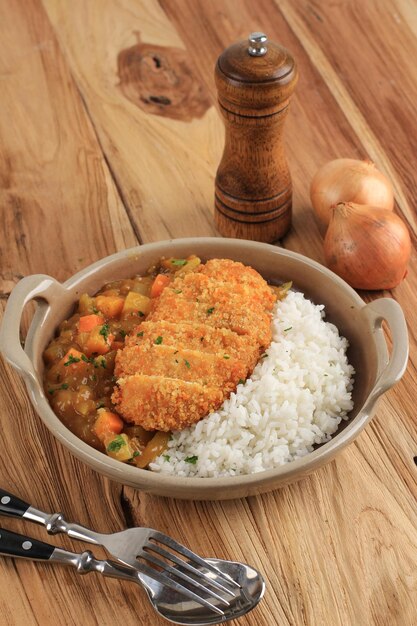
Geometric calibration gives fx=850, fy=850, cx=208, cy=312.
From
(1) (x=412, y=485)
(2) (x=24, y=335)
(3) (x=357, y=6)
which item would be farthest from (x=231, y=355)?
(3) (x=357, y=6)

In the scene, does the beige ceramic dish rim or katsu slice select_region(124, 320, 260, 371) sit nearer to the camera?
the beige ceramic dish rim

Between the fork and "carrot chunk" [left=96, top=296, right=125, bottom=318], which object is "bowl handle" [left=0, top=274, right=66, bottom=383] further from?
the fork

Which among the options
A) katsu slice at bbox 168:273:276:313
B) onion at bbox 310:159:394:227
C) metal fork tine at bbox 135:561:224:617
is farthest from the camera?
onion at bbox 310:159:394:227

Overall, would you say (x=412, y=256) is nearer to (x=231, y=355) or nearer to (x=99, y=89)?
(x=231, y=355)

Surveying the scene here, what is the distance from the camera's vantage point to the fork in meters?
1.83

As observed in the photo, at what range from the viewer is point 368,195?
2627 millimetres

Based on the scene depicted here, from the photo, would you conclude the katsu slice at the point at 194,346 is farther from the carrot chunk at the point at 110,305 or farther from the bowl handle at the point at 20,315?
the bowl handle at the point at 20,315

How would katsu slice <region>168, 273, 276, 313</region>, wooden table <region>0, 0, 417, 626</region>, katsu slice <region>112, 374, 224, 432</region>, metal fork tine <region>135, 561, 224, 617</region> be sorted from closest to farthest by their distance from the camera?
metal fork tine <region>135, 561, 224, 617</region> → wooden table <region>0, 0, 417, 626</region> → katsu slice <region>112, 374, 224, 432</region> → katsu slice <region>168, 273, 276, 313</region>

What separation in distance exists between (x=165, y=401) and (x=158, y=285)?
1.46ft

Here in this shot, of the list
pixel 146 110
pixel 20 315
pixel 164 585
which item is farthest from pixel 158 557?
pixel 146 110

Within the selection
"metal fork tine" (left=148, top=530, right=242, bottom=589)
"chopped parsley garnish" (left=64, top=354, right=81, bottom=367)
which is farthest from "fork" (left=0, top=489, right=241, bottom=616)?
"chopped parsley garnish" (left=64, top=354, right=81, bottom=367)

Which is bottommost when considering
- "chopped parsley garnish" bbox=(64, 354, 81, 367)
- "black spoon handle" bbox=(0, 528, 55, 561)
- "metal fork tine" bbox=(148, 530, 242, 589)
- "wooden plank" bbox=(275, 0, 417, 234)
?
"wooden plank" bbox=(275, 0, 417, 234)

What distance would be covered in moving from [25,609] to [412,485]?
97cm

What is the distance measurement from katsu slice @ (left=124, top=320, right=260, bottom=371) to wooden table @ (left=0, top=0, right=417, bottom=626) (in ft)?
1.15
